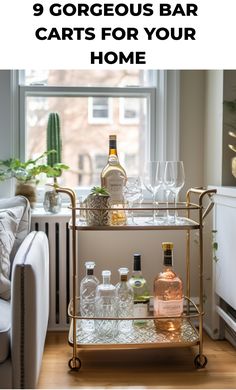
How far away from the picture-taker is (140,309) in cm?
195

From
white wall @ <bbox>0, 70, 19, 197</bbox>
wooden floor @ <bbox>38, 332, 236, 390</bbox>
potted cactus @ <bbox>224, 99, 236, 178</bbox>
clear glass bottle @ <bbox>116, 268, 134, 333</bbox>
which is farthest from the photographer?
white wall @ <bbox>0, 70, 19, 197</bbox>

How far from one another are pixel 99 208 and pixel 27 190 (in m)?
0.64

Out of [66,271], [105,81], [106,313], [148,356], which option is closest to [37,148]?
[105,81]

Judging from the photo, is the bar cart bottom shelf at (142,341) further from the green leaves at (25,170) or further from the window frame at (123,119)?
the window frame at (123,119)

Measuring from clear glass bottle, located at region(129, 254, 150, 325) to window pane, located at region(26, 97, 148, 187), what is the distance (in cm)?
72

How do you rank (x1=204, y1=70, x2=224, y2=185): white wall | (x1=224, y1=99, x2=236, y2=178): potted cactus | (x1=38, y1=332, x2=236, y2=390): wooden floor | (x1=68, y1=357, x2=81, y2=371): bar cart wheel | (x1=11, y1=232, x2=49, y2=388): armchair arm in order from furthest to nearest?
1. (x1=204, y1=70, x2=224, y2=185): white wall
2. (x1=224, y1=99, x2=236, y2=178): potted cactus
3. (x1=68, y1=357, x2=81, y2=371): bar cart wheel
4. (x1=38, y1=332, x2=236, y2=390): wooden floor
5. (x1=11, y1=232, x2=49, y2=388): armchair arm

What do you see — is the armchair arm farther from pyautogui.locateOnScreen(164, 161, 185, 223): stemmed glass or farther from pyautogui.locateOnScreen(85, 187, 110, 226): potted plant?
pyautogui.locateOnScreen(164, 161, 185, 223): stemmed glass

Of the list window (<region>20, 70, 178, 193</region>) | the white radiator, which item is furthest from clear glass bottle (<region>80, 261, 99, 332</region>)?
window (<region>20, 70, 178, 193</region>)

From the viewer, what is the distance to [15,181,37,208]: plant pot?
2.25 m

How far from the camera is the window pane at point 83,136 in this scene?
8.25 ft

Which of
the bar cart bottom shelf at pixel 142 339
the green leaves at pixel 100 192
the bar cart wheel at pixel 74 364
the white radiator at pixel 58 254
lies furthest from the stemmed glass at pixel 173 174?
the bar cart wheel at pixel 74 364

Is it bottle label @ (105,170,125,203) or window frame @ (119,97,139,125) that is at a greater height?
window frame @ (119,97,139,125)

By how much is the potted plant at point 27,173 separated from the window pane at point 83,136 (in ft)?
0.91

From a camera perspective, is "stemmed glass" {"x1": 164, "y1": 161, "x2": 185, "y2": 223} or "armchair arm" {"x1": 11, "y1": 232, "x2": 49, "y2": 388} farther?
"stemmed glass" {"x1": 164, "y1": 161, "x2": 185, "y2": 223}
